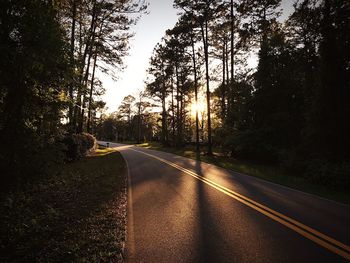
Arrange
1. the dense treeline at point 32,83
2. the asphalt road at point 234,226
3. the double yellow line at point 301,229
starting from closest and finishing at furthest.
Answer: the asphalt road at point 234,226 → the double yellow line at point 301,229 → the dense treeline at point 32,83

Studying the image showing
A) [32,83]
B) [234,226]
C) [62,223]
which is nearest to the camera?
[234,226]

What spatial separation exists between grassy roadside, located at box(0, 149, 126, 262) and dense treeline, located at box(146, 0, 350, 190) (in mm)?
9656

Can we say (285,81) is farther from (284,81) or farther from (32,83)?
(32,83)

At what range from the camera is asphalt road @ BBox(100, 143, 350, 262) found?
421cm

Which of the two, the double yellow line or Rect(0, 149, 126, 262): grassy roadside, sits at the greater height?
the double yellow line

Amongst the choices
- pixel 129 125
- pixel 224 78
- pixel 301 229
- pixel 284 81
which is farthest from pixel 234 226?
pixel 129 125

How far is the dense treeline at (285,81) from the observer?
12.1 meters

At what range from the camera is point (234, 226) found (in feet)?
17.8

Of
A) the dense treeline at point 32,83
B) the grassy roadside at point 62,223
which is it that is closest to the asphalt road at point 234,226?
the grassy roadside at point 62,223

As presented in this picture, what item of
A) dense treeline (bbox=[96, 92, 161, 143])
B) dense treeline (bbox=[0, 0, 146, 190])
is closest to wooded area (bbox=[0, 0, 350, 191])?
dense treeline (bbox=[0, 0, 146, 190])

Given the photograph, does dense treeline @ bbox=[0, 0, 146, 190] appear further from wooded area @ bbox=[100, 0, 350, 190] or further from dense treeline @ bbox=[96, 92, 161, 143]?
dense treeline @ bbox=[96, 92, 161, 143]

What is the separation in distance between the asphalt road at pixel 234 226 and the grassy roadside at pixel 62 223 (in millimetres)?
454

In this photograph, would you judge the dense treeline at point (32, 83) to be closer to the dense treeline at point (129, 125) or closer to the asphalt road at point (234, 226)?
the asphalt road at point (234, 226)

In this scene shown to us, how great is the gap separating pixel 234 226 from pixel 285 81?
16.8 m
